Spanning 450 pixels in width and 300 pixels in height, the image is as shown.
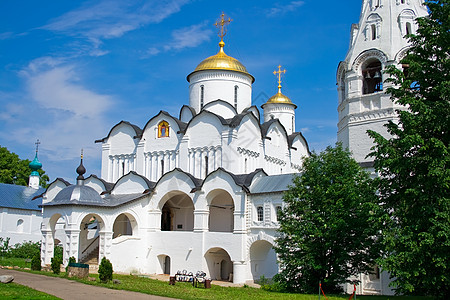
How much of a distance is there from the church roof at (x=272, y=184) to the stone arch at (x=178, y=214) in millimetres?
5833

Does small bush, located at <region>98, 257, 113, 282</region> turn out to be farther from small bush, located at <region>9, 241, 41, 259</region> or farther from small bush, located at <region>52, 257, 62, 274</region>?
small bush, located at <region>9, 241, 41, 259</region>

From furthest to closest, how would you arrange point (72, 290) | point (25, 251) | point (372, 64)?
1. point (25, 251)
2. point (372, 64)
3. point (72, 290)

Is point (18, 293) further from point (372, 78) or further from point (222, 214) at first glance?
point (372, 78)

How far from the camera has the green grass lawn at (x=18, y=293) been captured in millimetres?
11391

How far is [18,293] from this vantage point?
473 inches

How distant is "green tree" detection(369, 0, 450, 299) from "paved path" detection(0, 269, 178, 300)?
6065 mm

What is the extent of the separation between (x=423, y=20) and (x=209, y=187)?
12.8 metres

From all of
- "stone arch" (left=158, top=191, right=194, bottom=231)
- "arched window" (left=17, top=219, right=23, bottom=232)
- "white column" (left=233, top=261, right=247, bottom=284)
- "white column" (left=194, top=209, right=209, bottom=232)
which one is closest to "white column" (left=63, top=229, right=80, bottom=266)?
"white column" (left=194, top=209, right=209, bottom=232)

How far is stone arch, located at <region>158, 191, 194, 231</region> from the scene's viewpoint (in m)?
26.6

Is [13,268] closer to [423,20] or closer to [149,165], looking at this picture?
[149,165]

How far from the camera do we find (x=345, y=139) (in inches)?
847

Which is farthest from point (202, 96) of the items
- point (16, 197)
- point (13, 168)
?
point (13, 168)

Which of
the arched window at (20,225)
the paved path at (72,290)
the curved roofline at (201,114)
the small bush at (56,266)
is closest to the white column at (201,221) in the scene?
the curved roofline at (201,114)

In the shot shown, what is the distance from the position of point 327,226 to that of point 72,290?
24.8 ft
